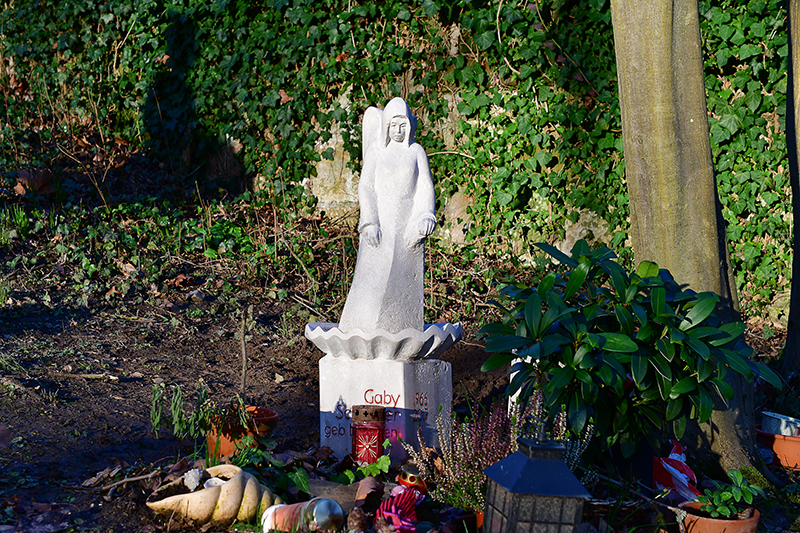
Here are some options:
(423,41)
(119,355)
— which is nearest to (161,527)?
(119,355)

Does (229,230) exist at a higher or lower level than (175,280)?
higher

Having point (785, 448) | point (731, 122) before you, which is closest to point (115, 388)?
point (785, 448)

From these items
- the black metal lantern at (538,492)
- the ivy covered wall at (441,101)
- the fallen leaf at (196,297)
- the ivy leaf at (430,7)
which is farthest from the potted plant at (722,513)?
the ivy leaf at (430,7)

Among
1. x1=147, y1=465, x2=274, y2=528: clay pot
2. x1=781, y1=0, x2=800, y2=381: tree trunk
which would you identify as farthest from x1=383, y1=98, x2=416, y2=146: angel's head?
x1=781, y1=0, x2=800, y2=381: tree trunk

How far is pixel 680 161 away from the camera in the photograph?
11.2 feet

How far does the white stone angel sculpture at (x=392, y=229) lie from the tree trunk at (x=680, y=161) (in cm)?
122

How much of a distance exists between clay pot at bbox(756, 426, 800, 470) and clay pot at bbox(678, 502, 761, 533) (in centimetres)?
139

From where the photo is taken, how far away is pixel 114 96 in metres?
7.78

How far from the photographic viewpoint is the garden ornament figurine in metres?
3.49

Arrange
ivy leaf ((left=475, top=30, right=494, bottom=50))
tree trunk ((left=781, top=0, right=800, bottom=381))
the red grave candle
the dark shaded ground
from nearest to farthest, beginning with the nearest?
1. the dark shaded ground
2. the red grave candle
3. tree trunk ((left=781, top=0, right=800, bottom=381))
4. ivy leaf ((left=475, top=30, right=494, bottom=50))

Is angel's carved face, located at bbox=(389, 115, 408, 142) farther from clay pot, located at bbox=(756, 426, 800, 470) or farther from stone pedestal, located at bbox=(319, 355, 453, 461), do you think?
clay pot, located at bbox=(756, 426, 800, 470)

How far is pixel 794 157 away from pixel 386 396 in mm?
3299

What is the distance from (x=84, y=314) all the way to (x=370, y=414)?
305 cm

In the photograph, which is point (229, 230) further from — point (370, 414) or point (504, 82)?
point (370, 414)
